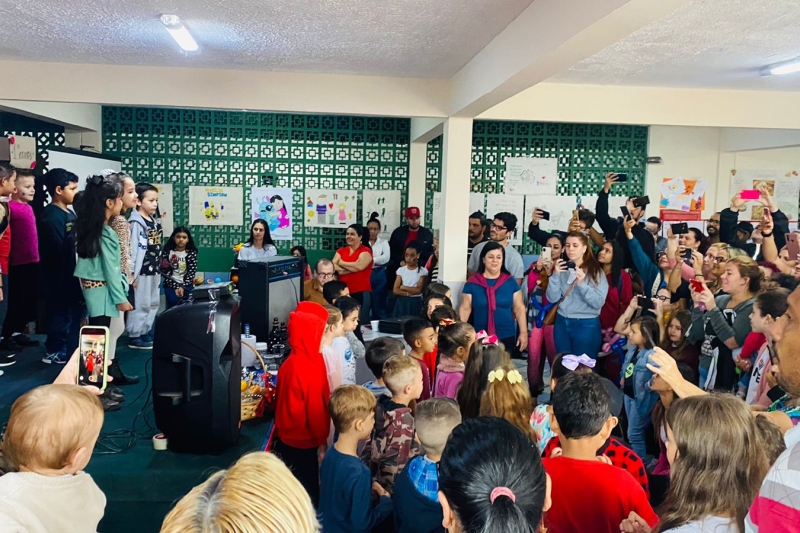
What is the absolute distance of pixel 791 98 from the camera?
605cm

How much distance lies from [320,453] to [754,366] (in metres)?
2.10

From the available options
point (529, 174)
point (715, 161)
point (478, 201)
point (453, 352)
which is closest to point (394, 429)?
point (453, 352)

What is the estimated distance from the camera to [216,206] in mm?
8125

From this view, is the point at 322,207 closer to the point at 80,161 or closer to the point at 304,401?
the point at 80,161

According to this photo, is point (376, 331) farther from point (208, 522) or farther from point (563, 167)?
point (563, 167)

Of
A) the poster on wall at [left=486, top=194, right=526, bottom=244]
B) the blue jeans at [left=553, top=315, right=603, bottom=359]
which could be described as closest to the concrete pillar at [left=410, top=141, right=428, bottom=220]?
the poster on wall at [left=486, top=194, right=526, bottom=244]

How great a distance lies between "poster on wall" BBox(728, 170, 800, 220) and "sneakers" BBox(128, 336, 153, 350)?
7464 millimetres

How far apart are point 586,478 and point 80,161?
21.2 ft

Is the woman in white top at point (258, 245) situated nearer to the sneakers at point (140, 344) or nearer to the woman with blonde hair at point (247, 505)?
the sneakers at point (140, 344)

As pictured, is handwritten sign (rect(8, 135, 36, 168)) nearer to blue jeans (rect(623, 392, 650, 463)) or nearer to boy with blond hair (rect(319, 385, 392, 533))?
boy with blond hair (rect(319, 385, 392, 533))

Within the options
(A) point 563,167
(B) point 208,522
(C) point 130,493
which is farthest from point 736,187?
(B) point 208,522

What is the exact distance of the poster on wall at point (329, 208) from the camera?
827 cm

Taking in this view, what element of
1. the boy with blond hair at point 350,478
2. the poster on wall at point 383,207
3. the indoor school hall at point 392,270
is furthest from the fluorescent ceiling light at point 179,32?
the poster on wall at point 383,207

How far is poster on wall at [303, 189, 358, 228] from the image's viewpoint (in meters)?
8.27
